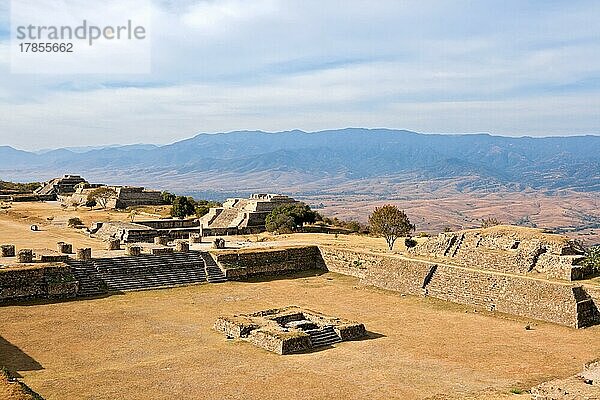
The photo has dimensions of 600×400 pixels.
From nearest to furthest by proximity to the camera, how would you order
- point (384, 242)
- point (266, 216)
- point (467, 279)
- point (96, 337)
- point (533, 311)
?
point (96, 337) → point (533, 311) → point (467, 279) → point (384, 242) → point (266, 216)

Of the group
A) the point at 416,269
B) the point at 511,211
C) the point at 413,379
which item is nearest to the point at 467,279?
the point at 416,269

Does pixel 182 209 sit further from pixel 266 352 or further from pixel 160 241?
pixel 266 352

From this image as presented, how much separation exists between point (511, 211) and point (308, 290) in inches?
5776

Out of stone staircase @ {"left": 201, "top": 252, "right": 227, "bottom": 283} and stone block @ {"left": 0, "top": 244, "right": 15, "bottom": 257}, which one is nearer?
stone block @ {"left": 0, "top": 244, "right": 15, "bottom": 257}

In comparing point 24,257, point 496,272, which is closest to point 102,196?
point 24,257

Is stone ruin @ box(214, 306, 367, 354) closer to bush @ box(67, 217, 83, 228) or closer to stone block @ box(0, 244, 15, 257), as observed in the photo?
stone block @ box(0, 244, 15, 257)

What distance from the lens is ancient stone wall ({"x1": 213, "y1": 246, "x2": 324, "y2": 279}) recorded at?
3597 centimetres

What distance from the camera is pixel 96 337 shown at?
23359mm

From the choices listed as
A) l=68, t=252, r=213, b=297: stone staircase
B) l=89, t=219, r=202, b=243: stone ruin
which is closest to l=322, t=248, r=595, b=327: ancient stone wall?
l=68, t=252, r=213, b=297: stone staircase

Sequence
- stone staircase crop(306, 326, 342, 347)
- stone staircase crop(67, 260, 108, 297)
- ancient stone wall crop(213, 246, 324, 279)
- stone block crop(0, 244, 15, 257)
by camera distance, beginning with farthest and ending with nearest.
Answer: ancient stone wall crop(213, 246, 324, 279) < stone block crop(0, 244, 15, 257) < stone staircase crop(67, 260, 108, 297) < stone staircase crop(306, 326, 342, 347)

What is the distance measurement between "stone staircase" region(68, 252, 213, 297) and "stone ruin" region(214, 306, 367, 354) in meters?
8.81

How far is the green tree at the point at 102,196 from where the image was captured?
70.2 metres

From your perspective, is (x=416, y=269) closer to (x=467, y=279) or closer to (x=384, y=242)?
(x=467, y=279)

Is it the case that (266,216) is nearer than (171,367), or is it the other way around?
(171,367)
